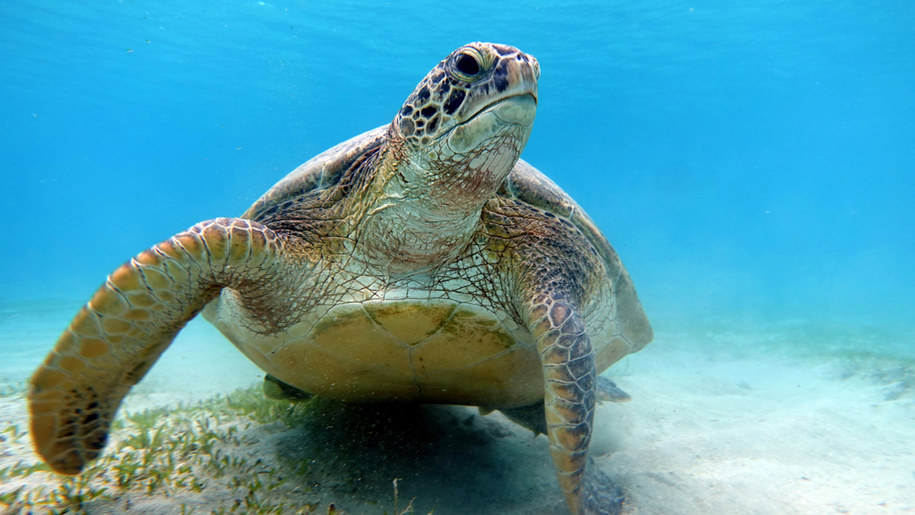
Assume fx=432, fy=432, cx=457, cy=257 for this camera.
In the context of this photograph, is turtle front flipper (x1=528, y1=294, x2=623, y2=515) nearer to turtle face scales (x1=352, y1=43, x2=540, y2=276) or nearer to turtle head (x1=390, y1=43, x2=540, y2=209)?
turtle face scales (x1=352, y1=43, x2=540, y2=276)

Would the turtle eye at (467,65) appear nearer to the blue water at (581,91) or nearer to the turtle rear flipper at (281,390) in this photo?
the turtle rear flipper at (281,390)

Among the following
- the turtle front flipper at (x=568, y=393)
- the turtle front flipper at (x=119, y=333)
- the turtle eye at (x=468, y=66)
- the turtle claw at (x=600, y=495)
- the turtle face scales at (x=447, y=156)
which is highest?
the turtle eye at (x=468, y=66)

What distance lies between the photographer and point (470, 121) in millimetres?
1990

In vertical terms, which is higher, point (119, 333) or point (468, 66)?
point (468, 66)

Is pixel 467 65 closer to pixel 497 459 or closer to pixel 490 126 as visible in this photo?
pixel 490 126

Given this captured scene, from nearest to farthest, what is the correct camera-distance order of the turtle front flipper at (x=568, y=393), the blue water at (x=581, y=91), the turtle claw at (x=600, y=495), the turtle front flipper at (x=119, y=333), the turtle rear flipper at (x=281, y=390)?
the turtle front flipper at (x=119, y=333), the turtle front flipper at (x=568, y=393), the turtle claw at (x=600, y=495), the turtle rear flipper at (x=281, y=390), the blue water at (x=581, y=91)

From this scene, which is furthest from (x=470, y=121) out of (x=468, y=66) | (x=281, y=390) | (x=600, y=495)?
(x=281, y=390)

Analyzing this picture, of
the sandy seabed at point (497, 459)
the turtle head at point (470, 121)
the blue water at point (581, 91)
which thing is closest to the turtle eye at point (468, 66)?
the turtle head at point (470, 121)

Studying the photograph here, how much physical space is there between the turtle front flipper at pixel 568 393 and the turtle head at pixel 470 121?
80 centimetres

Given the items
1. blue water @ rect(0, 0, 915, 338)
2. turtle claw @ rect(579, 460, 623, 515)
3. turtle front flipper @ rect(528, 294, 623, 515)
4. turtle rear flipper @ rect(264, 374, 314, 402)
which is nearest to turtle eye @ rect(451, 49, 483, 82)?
turtle front flipper @ rect(528, 294, 623, 515)

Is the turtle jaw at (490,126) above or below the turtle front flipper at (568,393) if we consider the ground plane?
above

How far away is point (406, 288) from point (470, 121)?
3.44ft

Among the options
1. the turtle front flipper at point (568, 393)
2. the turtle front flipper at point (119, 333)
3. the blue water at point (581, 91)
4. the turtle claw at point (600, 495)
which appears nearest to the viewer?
the turtle front flipper at point (119, 333)

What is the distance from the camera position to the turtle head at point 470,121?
1.97 metres
